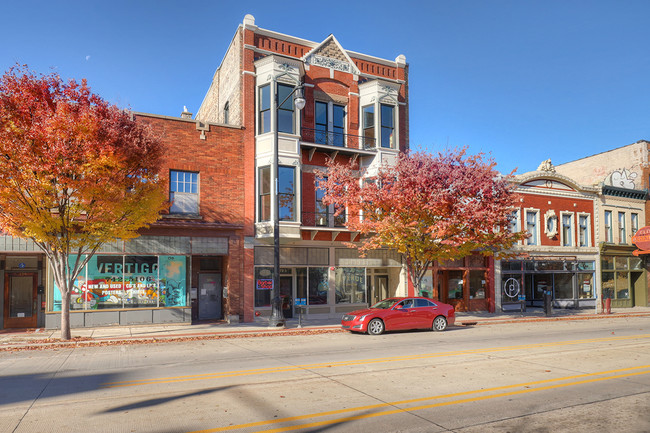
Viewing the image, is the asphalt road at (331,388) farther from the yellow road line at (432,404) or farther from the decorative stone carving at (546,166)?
the decorative stone carving at (546,166)

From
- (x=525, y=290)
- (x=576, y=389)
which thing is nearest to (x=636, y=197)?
(x=525, y=290)

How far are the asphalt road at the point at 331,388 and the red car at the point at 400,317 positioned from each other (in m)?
2.75

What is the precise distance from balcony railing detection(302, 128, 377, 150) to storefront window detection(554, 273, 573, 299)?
1607 centimetres

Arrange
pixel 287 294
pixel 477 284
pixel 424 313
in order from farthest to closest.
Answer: pixel 477 284
pixel 287 294
pixel 424 313

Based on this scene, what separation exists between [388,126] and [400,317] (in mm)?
10958

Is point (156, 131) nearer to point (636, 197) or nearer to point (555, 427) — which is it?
point (555, 427)

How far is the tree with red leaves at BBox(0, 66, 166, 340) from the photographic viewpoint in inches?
563

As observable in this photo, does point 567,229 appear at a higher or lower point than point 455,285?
higher

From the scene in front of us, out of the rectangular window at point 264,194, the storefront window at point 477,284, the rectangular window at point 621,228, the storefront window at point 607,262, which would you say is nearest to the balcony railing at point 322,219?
the rectangular window at point 264,194

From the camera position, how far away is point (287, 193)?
886 inches

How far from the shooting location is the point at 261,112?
2286 centimetres

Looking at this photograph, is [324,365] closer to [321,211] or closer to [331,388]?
[331,388]

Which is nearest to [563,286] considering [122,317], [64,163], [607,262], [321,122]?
[607,262]

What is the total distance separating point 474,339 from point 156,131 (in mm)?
14706
